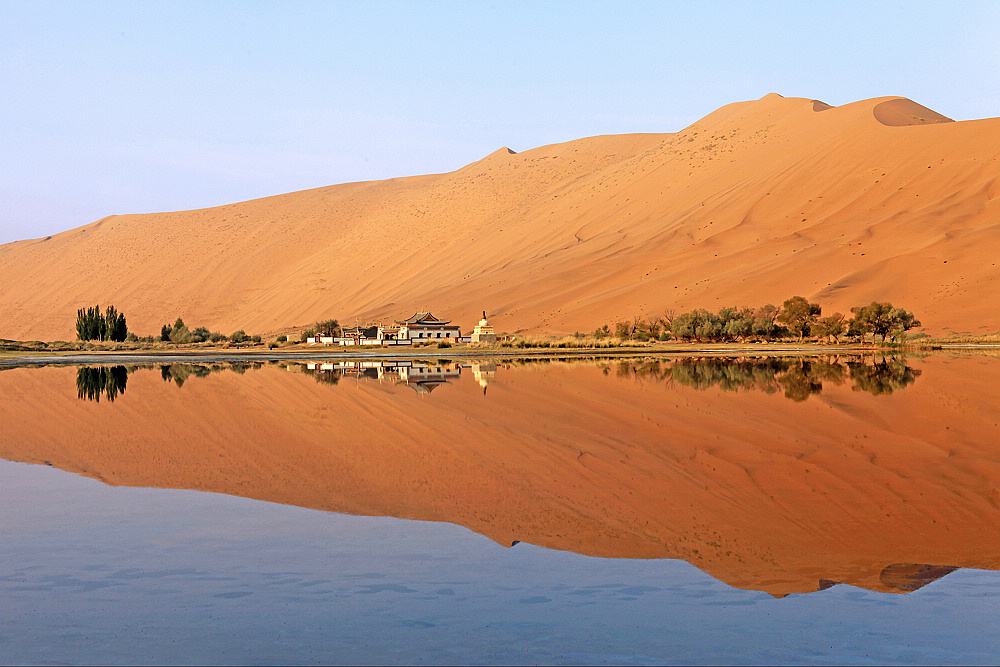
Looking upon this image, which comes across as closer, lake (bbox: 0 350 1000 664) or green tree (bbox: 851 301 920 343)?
lake (bbox: 0 350 1000 664)

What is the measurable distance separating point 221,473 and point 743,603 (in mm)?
8046

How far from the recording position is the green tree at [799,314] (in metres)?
64.5

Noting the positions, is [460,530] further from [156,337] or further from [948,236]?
[156,337]

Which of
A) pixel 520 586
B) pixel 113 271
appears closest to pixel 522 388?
pixel 520 586

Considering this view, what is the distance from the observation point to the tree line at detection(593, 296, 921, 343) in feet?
201

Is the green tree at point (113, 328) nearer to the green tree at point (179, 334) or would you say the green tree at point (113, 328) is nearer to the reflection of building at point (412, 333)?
the green tree at point (179, 334)

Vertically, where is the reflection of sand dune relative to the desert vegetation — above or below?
below

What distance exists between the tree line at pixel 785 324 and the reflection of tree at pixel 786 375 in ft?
63.2

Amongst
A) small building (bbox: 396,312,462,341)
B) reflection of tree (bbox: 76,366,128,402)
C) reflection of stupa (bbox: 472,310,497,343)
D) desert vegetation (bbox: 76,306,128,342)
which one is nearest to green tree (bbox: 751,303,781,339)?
reflection of stupa (bbox: 472,310,497,343)

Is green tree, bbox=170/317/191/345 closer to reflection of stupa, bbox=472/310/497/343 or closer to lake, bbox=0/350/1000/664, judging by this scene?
reflection of stupa, bbox=472/310/497/343

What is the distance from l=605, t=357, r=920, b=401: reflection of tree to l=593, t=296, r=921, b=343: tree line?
19264mm

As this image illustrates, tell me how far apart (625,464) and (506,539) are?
15.0 feet

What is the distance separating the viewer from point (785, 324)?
217 feet

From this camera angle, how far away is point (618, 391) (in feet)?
86.9
